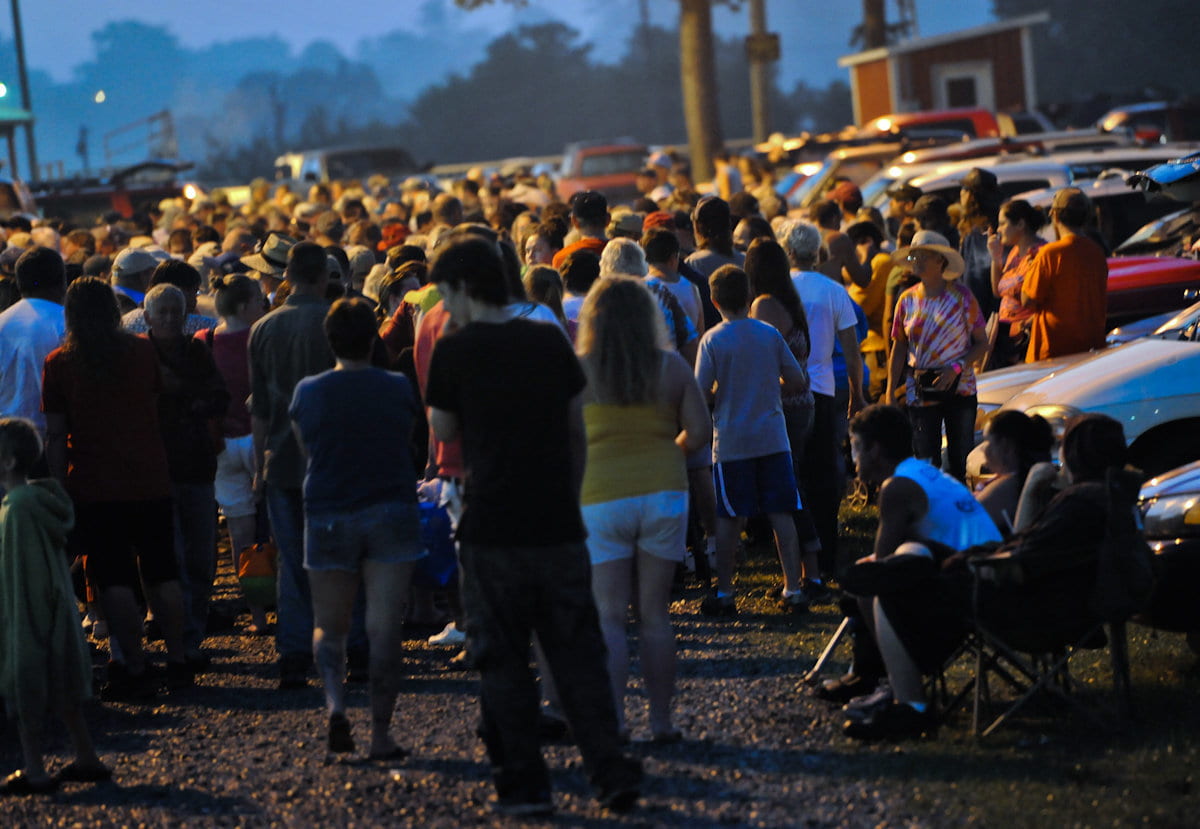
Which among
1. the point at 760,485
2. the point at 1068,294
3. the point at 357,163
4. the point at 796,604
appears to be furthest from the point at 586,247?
the point at 357,163

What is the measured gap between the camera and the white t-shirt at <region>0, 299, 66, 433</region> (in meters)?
8.21

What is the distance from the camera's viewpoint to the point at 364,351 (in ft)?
20.7

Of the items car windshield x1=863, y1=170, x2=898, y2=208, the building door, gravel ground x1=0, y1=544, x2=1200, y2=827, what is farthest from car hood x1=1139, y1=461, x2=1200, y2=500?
the building door

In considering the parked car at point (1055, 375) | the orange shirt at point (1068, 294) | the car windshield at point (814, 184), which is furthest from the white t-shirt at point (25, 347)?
the car windshield at point (814, 184)

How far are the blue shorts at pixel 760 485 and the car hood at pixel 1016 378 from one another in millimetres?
1823

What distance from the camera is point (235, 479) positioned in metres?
8.84

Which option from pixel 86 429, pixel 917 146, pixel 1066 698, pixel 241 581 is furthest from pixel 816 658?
pixel 917 146

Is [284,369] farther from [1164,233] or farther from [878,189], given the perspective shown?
[878,189]

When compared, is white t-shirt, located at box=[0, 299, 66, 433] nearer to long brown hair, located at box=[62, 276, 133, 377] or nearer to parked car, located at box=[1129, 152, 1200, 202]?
long brown hair, located at box=[62, 276, 133, 377]

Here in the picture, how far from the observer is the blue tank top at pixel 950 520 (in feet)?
20.5

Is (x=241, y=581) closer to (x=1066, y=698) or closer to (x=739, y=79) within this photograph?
(x=1066, y=698)

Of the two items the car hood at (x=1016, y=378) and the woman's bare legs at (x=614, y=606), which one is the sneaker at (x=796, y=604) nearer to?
the car hood at (x=1016, y=378)

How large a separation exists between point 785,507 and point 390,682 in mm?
2627

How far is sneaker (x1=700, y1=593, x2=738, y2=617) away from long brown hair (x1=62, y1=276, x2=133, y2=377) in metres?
3.08
